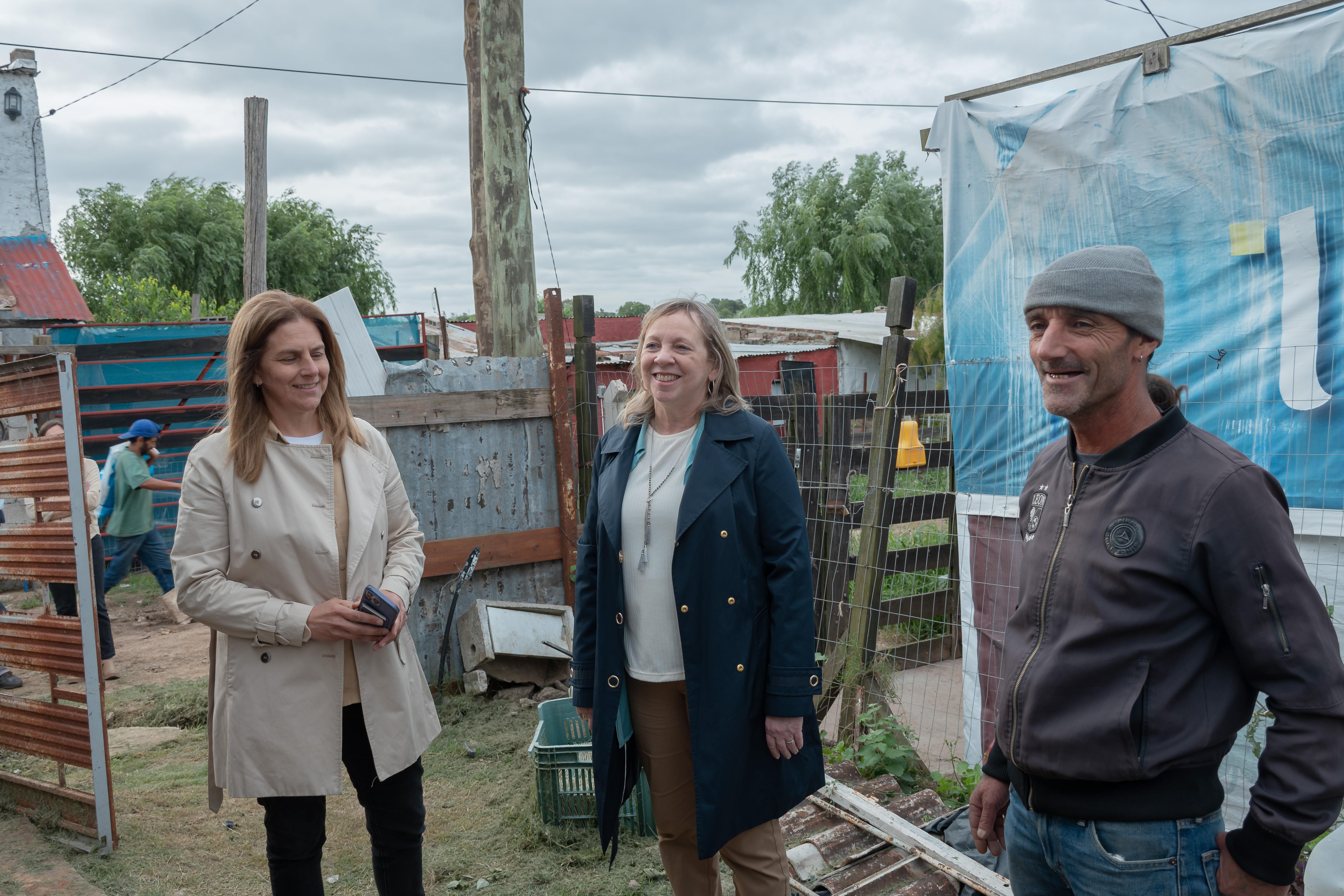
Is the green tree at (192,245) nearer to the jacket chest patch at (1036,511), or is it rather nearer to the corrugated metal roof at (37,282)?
the corrugated metal roof at (37,282)

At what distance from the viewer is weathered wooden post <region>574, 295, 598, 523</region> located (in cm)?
573

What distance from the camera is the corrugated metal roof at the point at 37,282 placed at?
10844 millimetres

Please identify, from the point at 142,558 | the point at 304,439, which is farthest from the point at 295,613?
the point at 142,558

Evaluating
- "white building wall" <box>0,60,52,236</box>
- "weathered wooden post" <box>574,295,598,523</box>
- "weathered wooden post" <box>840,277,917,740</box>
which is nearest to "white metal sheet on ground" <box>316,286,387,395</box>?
"weathered wooden post" <box>574,295,598,523</box>

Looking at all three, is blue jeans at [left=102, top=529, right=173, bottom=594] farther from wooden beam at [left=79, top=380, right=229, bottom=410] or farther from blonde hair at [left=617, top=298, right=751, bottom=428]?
blonde hair at [left=617, top=298, right=751, bottom=428]

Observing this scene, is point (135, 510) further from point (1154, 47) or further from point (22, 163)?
point (1154, 47)

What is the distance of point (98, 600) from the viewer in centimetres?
596

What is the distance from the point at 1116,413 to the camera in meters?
1.60

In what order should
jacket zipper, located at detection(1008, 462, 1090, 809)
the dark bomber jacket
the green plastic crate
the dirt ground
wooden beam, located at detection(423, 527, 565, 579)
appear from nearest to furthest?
1. the dark bomber jacket
2. jacket zipper, located at detection(1008, 462, 1090, 809)
3. the green plastic crate
4. wooden beam, located at detection(423, 527, 565, 579)
5. the dirt ground

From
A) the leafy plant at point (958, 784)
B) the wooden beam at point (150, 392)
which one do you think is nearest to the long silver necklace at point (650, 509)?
the leafy plant at point (958, 784)

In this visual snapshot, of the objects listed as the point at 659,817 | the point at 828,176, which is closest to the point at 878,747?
the point at 659,817

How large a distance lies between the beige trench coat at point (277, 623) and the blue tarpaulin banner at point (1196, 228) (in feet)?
9.59

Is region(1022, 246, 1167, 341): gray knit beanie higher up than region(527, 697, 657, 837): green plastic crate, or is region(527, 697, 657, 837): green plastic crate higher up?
region(1022, 246, 1167, 341): gray knit beanie

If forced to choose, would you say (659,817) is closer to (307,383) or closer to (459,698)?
(307,383)
